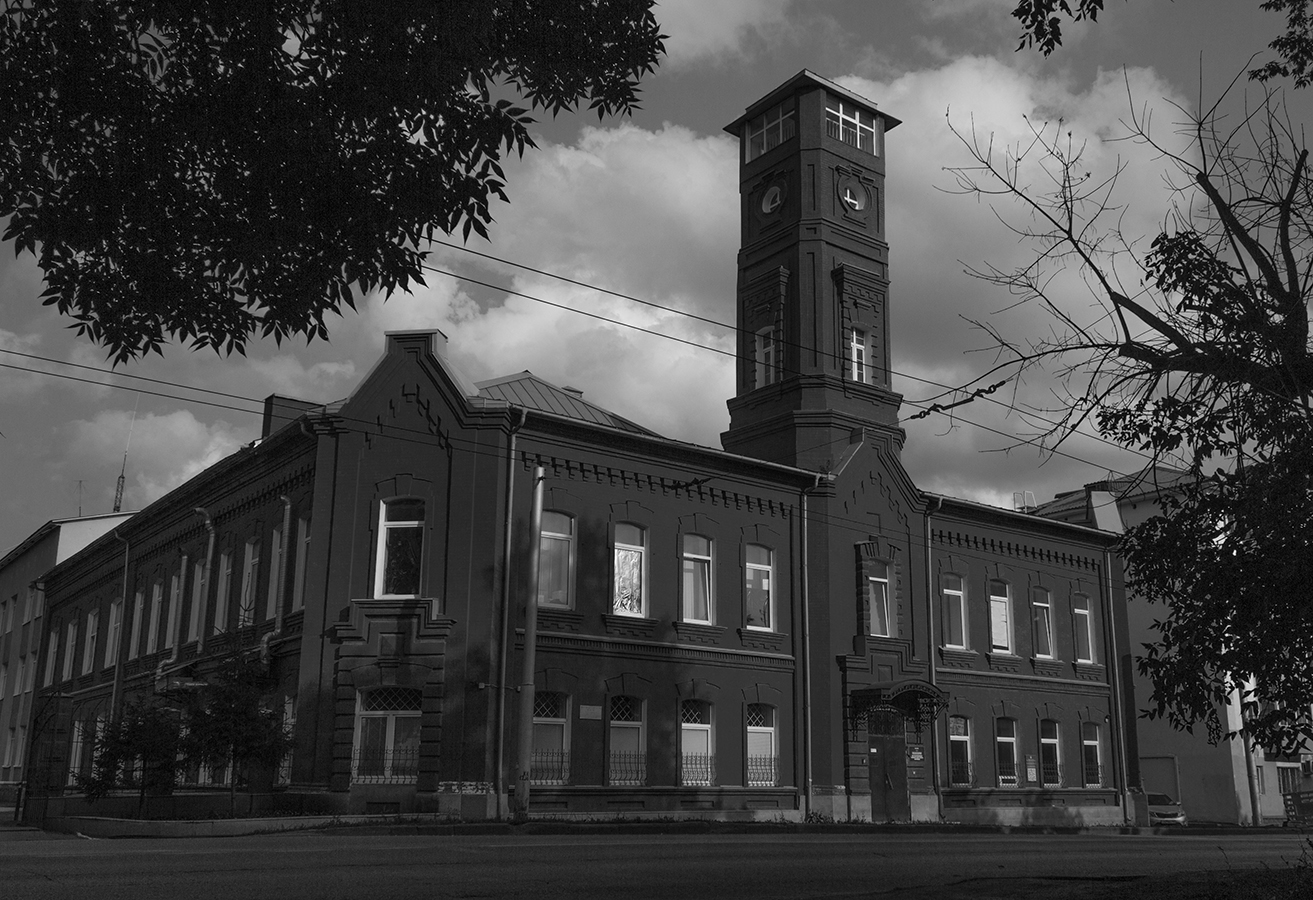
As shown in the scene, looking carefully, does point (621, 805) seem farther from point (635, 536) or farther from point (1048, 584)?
point (1048, 584)

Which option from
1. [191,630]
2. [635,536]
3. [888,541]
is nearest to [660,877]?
[635,536]

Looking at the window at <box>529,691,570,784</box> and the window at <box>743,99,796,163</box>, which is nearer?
the window at <box>529,691,570,784</box>

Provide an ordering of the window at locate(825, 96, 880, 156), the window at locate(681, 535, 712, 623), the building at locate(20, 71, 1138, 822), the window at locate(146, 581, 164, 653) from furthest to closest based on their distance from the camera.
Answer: the window at locate(825, 96, 880, 156), the window at locate(146, 581, 164, 653), the window at locate(681, 535, 712, 623), the building at locate(20, 71, 1138, 822)

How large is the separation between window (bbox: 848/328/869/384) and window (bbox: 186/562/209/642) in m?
17.2

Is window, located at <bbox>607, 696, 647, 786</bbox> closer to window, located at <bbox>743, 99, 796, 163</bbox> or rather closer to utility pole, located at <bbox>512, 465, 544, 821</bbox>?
utility pole, located at <bbox>512, 465, 544, 821</bbox>

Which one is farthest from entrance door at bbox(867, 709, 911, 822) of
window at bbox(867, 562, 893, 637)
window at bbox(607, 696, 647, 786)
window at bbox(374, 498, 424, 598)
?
window at bbox(374, 498, 424, 598)

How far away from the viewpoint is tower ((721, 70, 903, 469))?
3250cm

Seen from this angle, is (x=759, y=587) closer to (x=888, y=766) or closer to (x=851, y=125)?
(x=888, y=766)

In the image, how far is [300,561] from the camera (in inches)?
1049

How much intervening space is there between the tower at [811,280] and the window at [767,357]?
0.04 metres

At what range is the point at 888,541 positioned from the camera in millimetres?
31672

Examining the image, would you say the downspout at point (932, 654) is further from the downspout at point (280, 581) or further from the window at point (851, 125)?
the downspout at point (280, 581)

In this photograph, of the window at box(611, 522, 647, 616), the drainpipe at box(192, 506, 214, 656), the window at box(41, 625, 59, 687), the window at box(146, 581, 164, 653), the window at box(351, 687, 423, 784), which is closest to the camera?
the window at box(351, 687, 423, 784)

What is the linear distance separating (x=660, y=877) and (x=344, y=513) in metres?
14.8
